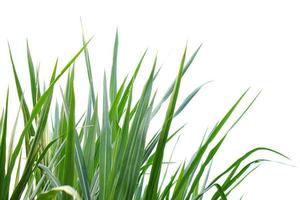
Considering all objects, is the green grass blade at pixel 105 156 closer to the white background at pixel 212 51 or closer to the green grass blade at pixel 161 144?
the green grass blade at pixel 161 144

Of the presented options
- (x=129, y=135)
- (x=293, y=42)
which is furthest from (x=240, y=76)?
(x=129, y=135)

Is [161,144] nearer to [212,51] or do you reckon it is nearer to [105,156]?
[105,156]

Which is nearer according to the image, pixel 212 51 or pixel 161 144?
pixel 161 144

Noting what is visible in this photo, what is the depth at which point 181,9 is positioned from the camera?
7.93 feet

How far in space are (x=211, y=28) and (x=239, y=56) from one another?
141mm

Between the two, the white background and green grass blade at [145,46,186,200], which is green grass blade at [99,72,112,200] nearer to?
green grass blade at [145,46,186,200]

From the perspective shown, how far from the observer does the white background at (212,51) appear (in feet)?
7.48

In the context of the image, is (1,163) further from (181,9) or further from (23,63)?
(181,9)

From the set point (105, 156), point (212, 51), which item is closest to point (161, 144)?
point (105, 156)

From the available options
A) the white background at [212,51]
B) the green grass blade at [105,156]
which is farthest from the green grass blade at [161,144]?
the white background at [212,51]

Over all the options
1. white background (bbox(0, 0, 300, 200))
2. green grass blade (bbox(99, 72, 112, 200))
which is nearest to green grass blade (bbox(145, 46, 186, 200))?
green grass blade (bbox(99, 72, 112, 200))

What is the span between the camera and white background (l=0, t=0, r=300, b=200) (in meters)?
2.28

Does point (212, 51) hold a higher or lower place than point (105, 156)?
higher

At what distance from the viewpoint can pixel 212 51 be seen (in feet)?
7.78
